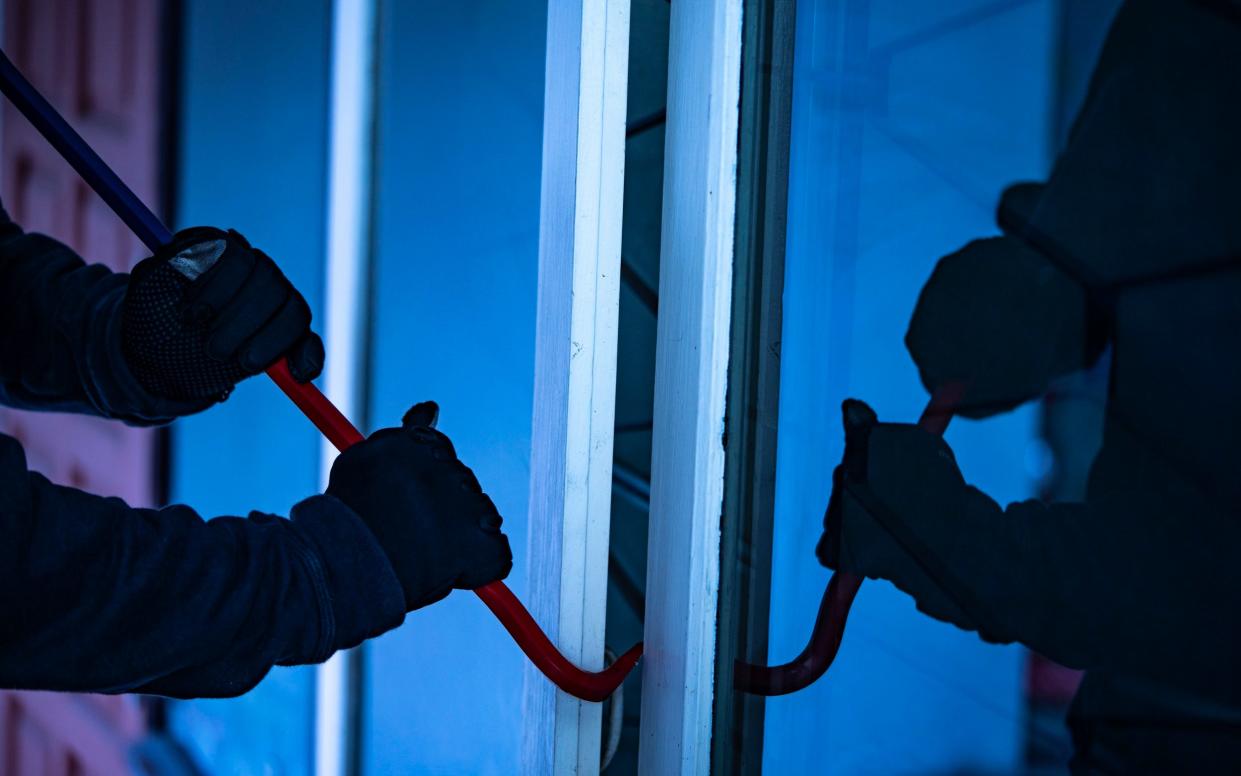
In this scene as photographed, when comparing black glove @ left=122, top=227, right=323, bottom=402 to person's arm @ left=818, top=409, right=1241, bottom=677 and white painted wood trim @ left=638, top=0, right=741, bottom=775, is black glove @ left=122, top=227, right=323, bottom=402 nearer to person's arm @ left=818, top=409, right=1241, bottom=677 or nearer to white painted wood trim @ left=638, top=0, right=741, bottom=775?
white painted wood trim @ left=638, top=0, right=741, bottom=775

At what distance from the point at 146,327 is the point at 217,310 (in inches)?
4.4

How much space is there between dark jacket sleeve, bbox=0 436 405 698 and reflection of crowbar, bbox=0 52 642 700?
0.08 meters

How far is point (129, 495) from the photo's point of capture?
1564 mm

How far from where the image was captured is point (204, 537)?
580mm

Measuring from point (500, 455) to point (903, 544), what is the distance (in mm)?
383

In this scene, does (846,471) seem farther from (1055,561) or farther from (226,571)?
(226,571)

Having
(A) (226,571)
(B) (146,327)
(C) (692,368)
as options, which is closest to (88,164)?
(B) (146,327)

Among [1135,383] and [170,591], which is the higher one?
[1135,383]

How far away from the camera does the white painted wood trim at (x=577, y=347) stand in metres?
0.68

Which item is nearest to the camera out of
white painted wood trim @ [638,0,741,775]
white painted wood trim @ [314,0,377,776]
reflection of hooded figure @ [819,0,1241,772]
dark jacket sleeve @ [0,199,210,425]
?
reflection of hooded figure @ [819,0,1241,772]

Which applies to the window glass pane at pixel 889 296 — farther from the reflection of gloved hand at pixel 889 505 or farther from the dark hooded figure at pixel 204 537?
the dark hooded figure at pixel 204 537

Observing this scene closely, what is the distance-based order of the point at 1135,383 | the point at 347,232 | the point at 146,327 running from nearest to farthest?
the point at 1135,383 < the point at 146,327 < the point at 347,232

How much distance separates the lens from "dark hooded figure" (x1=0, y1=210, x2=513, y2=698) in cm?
52

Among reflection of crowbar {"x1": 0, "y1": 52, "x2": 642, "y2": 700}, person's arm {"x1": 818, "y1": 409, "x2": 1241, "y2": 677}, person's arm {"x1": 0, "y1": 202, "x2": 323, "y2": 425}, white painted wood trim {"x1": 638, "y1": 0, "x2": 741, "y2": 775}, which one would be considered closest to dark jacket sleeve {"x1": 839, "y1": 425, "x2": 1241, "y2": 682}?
person's arm {"x1": 818, "y1": 409, "x2": 1241, "y2": 677}
